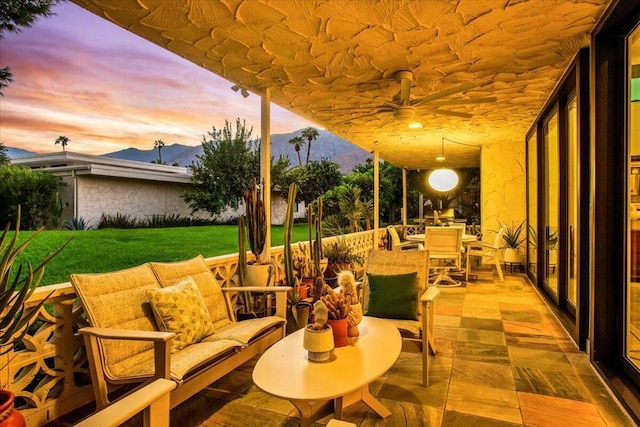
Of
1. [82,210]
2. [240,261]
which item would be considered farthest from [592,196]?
[82,210]

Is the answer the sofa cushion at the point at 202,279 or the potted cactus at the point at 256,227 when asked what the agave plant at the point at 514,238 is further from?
the sofa cushion at the point at 202,279

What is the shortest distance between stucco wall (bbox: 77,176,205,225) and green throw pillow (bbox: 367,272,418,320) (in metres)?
6.66

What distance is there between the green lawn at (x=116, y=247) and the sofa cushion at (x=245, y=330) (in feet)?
11.5

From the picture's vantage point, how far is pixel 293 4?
251 centimetres

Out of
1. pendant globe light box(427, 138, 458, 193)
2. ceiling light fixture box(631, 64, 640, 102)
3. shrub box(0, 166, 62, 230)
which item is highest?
ceiling light fixture box(631, 64, 640, 102)

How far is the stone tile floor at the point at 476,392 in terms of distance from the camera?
231 cm

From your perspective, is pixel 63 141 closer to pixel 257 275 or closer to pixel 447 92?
pixel 257 275

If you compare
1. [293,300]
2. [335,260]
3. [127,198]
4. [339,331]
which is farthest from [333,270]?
[127,198]

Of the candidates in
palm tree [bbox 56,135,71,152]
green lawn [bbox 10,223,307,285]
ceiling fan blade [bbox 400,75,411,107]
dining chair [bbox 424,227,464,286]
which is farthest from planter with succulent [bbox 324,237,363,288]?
palm tree [bbox 56,135,71,152]

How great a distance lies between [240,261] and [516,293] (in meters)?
4.29

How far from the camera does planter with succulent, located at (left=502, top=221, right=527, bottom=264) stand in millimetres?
7297

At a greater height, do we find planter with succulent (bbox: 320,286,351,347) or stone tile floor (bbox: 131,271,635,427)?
planter with succulent (bbox: 320,286,351,347)

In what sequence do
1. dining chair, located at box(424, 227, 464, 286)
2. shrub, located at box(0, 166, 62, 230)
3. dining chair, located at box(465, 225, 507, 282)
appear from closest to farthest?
shrub, located at box(0, 166, 62, 230)
dining chair, located at box(424, 227, 464, 286)
dining chair, located at box(465, 225, 507, 282)

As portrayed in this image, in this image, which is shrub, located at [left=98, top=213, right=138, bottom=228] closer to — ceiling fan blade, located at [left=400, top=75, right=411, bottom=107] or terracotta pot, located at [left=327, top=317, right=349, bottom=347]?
ceiling fan blade, located at [left=400, top=75, right=411, bottom=107]
